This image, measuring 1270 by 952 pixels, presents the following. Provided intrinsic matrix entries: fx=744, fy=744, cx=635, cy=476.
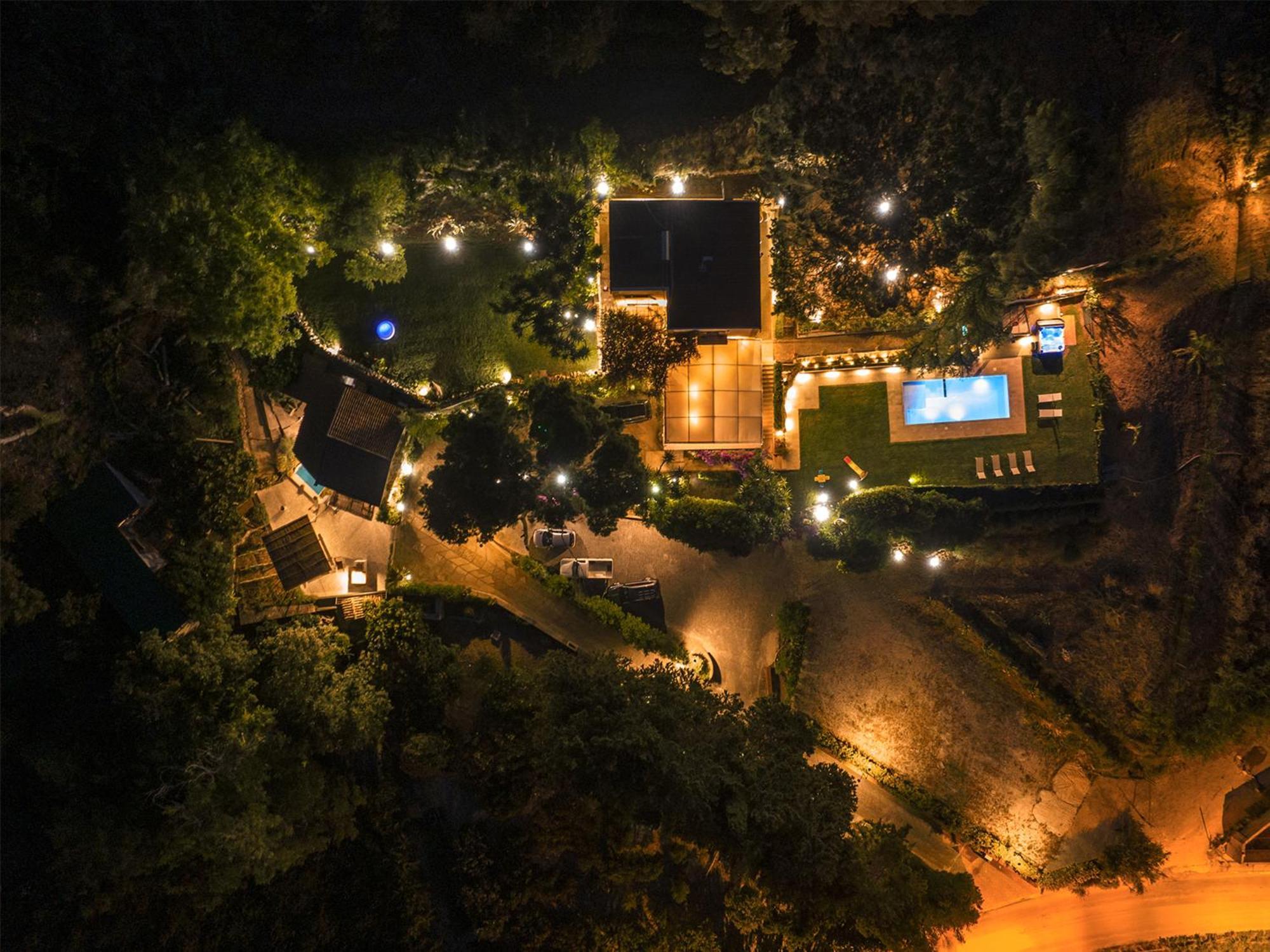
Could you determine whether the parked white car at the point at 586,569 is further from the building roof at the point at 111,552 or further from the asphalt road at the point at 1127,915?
the asphalt road at the point at 1127,915

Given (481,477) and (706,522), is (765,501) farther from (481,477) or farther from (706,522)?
(481,477)

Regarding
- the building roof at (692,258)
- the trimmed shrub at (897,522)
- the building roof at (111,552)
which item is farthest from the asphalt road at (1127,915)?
the building roof at (111,552)

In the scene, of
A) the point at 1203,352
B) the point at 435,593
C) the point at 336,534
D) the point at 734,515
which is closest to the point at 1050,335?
the point at 1203,352

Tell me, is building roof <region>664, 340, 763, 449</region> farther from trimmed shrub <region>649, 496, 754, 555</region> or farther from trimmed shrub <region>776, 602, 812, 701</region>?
trimmed shrub <region>776, 602, 812, 701</region>

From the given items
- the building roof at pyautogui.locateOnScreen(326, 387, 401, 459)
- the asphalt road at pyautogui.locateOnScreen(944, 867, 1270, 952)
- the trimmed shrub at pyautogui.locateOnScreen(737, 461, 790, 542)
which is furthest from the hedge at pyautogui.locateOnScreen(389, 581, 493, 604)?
the asphalt road at pyautogui.locateOnScreen(944, 867, 1270, 952)

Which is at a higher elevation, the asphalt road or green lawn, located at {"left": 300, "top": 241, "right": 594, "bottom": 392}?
green lawn, located at {"left": 300, "top": 241, "right": 594, "bottom": 392}

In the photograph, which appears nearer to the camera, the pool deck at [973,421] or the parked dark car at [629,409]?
the pool deck at [973,421]
